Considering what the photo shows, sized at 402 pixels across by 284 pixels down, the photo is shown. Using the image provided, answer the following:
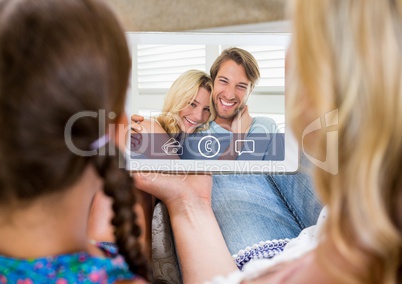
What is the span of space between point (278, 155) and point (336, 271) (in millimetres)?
476

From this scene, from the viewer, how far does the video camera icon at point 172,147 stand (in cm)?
89

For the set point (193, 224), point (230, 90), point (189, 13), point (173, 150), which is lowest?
point (193, 224)

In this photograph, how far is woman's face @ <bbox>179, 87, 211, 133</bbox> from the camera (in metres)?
0.89

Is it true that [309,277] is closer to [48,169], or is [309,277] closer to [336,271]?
[336,271]

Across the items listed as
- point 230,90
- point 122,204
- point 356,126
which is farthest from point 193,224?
point 356,126

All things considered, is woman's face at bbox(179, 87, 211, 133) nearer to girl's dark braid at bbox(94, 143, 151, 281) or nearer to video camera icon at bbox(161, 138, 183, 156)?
video camera icon at bbox(161, 138, 183, 156)

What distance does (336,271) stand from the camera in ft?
1.45

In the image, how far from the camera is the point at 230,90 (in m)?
0.90

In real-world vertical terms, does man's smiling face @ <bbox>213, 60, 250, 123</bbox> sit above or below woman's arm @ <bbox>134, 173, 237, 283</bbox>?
above

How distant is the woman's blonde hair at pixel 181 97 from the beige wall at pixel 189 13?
592 millimetres

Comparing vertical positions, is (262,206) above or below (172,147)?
below

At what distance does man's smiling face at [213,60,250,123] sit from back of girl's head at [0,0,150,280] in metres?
0.38

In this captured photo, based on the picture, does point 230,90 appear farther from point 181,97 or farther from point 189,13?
point 189,13

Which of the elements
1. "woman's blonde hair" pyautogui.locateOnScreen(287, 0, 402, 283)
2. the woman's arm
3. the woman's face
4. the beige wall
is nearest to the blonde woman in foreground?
"woman's blonde hair" pyautogui.locateOnScreen(287, 0, 402, 283)
